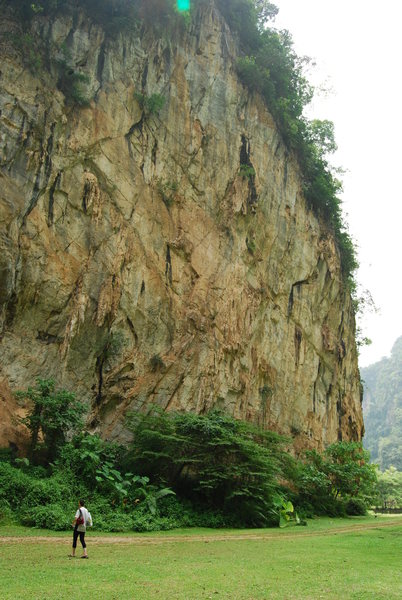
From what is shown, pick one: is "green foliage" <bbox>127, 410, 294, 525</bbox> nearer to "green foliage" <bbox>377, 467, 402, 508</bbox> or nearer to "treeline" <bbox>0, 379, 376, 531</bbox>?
"treeline" <bbox>0, 379, 376, 531</bbox>

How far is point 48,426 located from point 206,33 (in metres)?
23.8

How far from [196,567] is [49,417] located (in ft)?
29.9

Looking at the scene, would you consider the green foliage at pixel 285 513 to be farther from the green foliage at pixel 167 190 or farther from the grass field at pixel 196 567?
the green foliage at pixel 167 190

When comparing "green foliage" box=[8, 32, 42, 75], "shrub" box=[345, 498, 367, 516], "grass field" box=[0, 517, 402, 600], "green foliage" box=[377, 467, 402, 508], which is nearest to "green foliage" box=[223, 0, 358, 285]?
"green foliage" box=[8, 32, 42, 75]

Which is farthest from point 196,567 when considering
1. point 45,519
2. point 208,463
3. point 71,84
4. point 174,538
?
point 71,84

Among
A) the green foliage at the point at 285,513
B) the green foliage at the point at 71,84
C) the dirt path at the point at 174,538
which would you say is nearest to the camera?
the dirt path at the point at 174,538

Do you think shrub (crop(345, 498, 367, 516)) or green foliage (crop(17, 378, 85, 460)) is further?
shrub (crop(345, 498, 367, 516))

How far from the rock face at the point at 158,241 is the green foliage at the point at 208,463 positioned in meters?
2.83

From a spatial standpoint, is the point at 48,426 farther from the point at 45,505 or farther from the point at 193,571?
the point at 193,571

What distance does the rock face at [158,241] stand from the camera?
20.1m

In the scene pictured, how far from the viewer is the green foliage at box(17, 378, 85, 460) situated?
16859 millimetres

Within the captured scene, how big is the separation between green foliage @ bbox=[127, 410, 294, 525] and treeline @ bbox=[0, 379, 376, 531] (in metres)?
0.04

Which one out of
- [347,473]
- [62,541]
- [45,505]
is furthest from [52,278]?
[347,473]

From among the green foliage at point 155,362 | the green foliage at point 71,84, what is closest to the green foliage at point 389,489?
the green foliage at point 155,362
